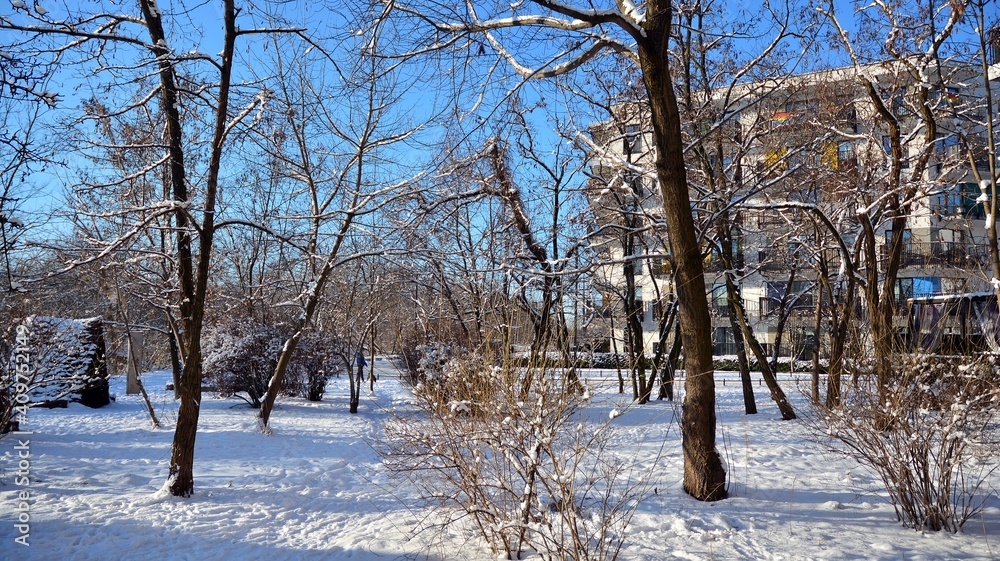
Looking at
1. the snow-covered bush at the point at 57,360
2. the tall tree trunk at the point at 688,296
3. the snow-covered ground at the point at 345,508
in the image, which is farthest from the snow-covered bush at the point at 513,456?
the snow-covered bush at the point at 57,360

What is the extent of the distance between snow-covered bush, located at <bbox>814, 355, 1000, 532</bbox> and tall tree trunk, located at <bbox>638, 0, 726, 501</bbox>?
1.05m

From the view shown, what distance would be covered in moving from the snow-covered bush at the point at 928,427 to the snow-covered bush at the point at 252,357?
11.9 metres

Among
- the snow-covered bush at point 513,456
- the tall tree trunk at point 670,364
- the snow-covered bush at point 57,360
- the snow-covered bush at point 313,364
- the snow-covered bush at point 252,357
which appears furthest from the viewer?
the snow-covered bush at point 313,364

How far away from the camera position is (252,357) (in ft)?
47.3

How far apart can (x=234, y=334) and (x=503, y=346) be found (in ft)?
37.5

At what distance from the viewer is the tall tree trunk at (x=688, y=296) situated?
596cm

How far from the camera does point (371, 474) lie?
8.41 meters

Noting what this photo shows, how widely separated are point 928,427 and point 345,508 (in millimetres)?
5290

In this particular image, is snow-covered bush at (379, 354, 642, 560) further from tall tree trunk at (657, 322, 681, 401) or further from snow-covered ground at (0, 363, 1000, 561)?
tall tree trunk at (657, 322, 681, 401)

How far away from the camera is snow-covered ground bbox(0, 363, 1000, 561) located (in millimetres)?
5164

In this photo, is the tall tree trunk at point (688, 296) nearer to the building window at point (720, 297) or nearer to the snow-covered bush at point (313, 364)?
the building window at point (720, 297)

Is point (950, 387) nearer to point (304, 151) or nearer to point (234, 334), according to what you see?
point (304, 151)

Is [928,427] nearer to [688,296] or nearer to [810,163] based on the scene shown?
[688,296]

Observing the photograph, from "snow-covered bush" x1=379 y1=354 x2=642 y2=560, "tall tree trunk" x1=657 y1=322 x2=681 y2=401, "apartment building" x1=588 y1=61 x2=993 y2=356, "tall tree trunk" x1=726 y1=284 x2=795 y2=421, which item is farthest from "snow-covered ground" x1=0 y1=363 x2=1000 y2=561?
"apartment building" x1=588 y1=61 x2=993 y2=356
